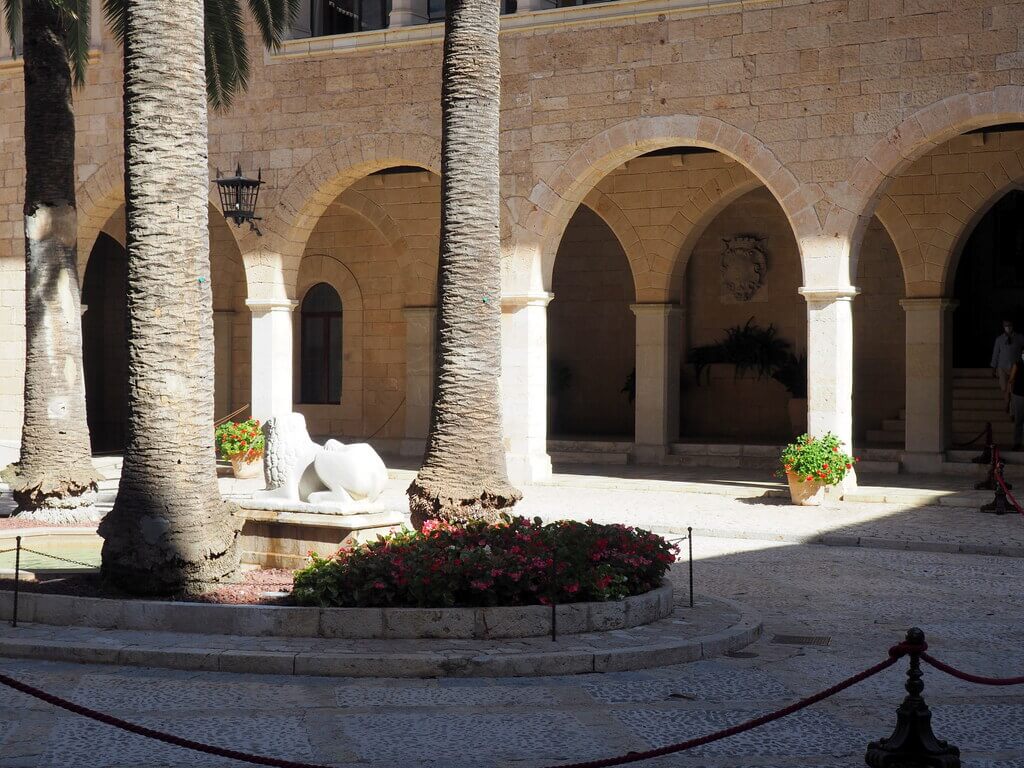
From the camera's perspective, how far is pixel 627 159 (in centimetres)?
1688

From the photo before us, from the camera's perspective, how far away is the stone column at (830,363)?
15555 mm

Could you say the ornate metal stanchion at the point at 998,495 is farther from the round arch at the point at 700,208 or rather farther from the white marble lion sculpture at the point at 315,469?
the white marble lion sculpture at the point at 315,469

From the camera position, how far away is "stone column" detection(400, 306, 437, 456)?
22203mm

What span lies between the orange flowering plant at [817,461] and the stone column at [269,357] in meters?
7.60

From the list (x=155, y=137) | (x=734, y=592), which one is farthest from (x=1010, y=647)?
(x=155, y=137)

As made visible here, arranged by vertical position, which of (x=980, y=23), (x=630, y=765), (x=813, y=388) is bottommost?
(x=630, y=765)

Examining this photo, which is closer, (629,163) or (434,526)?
(434,526)

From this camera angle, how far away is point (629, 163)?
66.9 ft

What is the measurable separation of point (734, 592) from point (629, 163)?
38.2ft

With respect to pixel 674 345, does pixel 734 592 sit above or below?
below

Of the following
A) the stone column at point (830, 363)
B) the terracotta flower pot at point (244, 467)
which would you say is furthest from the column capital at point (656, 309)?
the terracotta flower pot at point (244, 467)

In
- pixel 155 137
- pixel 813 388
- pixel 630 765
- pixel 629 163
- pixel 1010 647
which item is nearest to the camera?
pixel 630 765

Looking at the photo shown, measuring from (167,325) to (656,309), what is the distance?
42.1ft

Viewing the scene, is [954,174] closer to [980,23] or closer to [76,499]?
[980,23]
